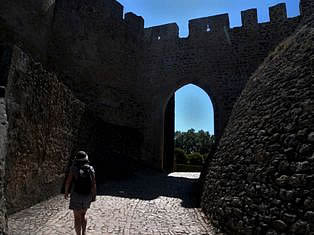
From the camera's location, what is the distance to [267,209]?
3.25 m

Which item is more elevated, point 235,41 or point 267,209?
point 235,41

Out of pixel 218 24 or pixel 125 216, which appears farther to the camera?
pixel 218 24

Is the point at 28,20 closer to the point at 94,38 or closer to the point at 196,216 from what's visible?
the point at 94,38

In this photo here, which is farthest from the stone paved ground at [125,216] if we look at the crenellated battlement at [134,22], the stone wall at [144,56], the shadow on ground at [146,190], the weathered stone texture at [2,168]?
the crenellated battlement at [134,22]

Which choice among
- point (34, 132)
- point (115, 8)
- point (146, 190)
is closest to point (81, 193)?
point (34, 132)

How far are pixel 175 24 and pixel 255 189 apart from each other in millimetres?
11690

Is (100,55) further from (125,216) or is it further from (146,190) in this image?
(125,216)

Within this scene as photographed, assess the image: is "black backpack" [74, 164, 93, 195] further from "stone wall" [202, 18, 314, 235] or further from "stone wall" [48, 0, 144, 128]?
"stone wall" [48, 0, 144, 128]

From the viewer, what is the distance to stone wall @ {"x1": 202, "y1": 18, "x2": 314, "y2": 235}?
301 centimetres

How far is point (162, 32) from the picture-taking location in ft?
46.3

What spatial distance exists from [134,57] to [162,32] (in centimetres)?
185

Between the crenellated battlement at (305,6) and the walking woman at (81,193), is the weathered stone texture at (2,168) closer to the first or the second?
the walking woman at (81,193)

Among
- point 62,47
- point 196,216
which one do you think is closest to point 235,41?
point 62,47

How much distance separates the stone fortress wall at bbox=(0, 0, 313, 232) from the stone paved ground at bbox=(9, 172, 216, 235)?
313cm
